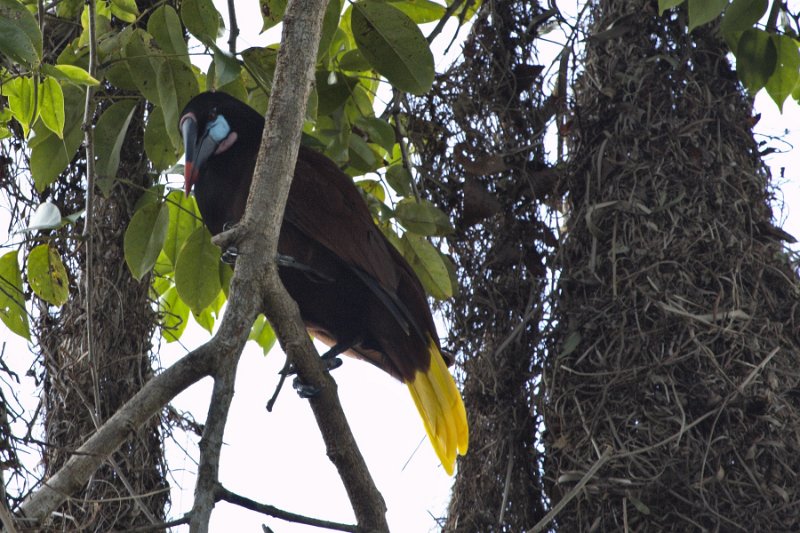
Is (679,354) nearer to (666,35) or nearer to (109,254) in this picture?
(666,35)

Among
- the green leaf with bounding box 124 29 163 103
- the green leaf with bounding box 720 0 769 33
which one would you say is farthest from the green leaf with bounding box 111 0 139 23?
the green leaf with bounding box 720 0 769 33

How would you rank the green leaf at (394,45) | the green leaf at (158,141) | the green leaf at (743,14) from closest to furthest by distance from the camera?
the green leaf at (743,14)
the green leaf at (394,45)
the green leaf at (158,141)

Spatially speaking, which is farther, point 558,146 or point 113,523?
point 558,146

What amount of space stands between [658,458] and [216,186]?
0.91m

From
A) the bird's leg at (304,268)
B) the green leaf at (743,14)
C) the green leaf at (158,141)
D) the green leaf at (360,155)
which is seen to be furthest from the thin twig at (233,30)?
the green leaf at (743,14)

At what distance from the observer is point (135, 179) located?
1850 millimetres

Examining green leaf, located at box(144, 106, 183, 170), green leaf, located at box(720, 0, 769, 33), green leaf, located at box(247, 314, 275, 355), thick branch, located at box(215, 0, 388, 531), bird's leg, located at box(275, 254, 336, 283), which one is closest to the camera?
thick branch, located at box(215, 0, 388, 531)

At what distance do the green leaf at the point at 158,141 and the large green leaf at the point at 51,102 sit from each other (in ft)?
1.04

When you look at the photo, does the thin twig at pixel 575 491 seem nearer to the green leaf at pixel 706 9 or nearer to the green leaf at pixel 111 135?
the green leaf at pixel 706 9

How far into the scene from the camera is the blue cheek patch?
6.48 ft

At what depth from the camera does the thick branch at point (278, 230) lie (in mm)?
1219

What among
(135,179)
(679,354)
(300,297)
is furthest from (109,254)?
(679,354)

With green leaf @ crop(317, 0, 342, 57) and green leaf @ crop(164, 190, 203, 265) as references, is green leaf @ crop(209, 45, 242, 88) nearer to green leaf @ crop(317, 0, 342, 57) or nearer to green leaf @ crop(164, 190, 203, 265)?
green leaf @ crop(317, 0, 342, 57)

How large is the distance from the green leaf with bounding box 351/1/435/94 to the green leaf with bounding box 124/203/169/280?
17.2 inches
